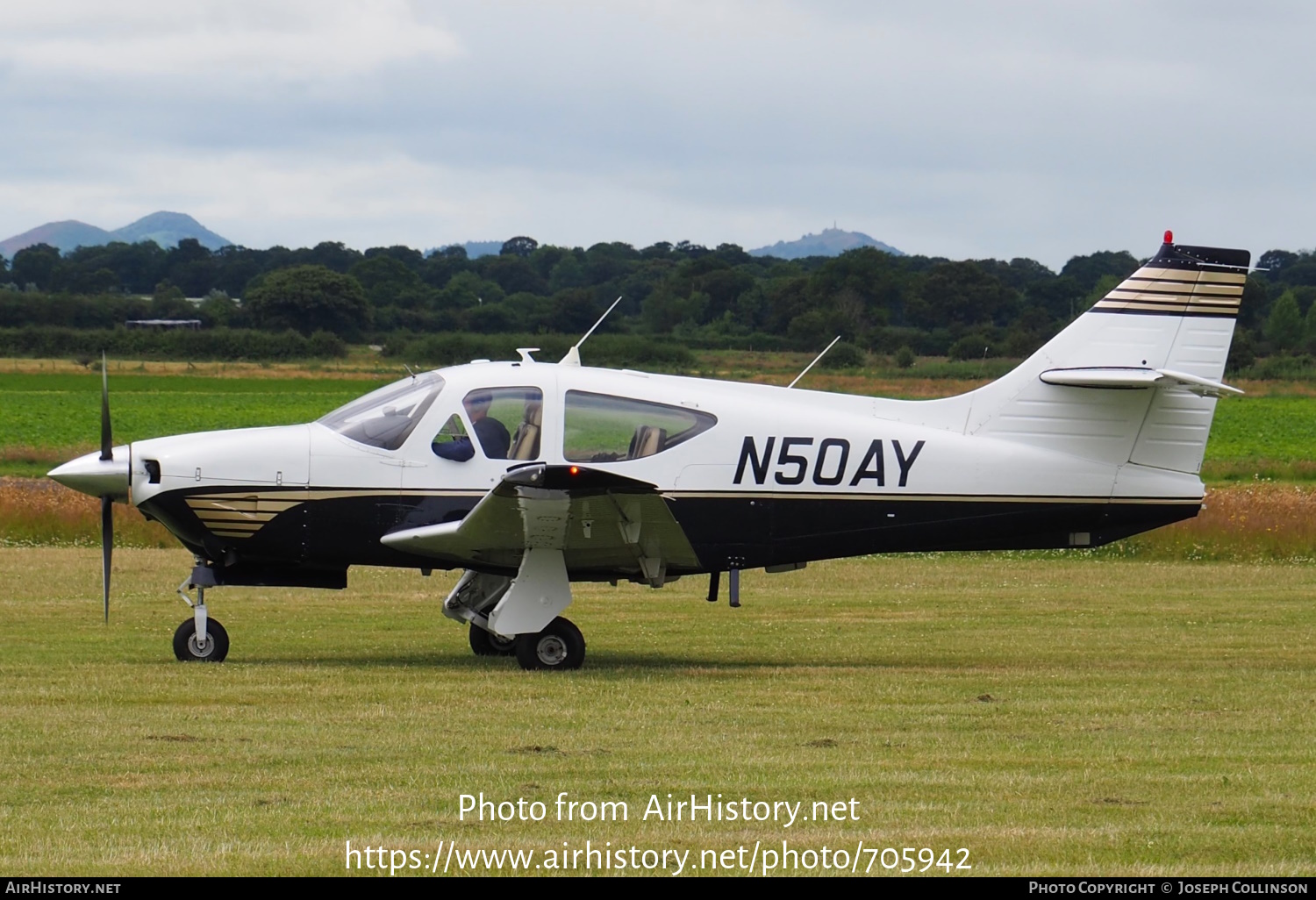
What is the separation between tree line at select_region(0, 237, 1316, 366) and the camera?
3862 centimetres

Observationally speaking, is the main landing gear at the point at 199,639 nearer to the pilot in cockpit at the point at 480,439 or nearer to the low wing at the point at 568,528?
the low wing at the point at 568,528

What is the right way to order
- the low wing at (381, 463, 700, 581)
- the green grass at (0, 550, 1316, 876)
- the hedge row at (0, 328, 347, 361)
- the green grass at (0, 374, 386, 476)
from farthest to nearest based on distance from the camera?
the hedge row at (0, 328, 347, 361)
the green grass at (0, 374, 386, 476)
the low wing at (381, 463, 700, 581)
the green grass at (0, 550, 1316, 876)

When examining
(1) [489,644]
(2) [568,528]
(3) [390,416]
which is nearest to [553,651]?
(2) [568,528]

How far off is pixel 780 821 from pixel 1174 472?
6630 millimetres

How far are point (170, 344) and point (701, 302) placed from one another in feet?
93.8

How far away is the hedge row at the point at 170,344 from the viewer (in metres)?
55.5

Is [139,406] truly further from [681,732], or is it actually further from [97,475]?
[681,732]

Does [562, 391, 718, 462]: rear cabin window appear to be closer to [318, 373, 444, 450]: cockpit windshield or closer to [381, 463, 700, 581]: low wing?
[381, 463, 700, 581]: low wing

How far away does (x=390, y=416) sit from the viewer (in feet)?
38.8

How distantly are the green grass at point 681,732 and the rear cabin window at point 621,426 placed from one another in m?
1.60

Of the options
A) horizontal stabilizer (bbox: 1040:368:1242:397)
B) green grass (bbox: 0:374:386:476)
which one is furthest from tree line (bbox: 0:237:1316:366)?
horizontal stabilizer (bbox: 1040:368:1242:397)

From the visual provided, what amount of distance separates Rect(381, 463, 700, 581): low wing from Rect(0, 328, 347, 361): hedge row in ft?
138

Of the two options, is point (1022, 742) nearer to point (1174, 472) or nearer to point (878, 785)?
point (878, 785)

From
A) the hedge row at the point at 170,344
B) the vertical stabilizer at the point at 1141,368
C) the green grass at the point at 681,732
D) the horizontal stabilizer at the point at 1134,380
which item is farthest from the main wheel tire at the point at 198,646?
the hedge row at the point at 170,344
